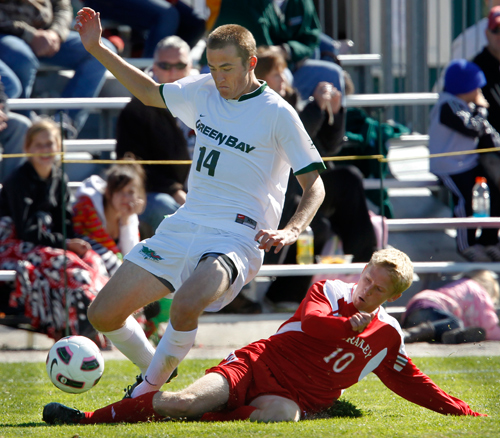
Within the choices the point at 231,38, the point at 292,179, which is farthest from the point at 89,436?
the point at 292,179

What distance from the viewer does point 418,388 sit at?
368cm

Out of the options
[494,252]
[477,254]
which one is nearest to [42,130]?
[477,254]

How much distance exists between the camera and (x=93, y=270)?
5758 millimetres

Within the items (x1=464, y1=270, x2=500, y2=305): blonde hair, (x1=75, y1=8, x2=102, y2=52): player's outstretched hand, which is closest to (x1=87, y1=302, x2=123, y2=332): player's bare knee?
(x1=75, y1=8, x2=102, y2=52): player's outstretched hand

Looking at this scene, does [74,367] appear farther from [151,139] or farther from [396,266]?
[151,139]

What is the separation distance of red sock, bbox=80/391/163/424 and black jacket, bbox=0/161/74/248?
251 centimetres

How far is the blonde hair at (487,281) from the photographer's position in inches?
244

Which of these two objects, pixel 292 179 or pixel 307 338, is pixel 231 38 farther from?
pixel 292 179

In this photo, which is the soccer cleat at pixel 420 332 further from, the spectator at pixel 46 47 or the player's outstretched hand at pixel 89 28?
the spectator at pixel 46 47

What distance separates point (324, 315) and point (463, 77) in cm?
444

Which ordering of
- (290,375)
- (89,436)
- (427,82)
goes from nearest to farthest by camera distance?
(89,436)
(290,375)
(427,82)

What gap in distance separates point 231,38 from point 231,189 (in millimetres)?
748

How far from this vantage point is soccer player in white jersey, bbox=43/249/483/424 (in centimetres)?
353

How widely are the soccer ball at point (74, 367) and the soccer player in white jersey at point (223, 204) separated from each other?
0.52ft
